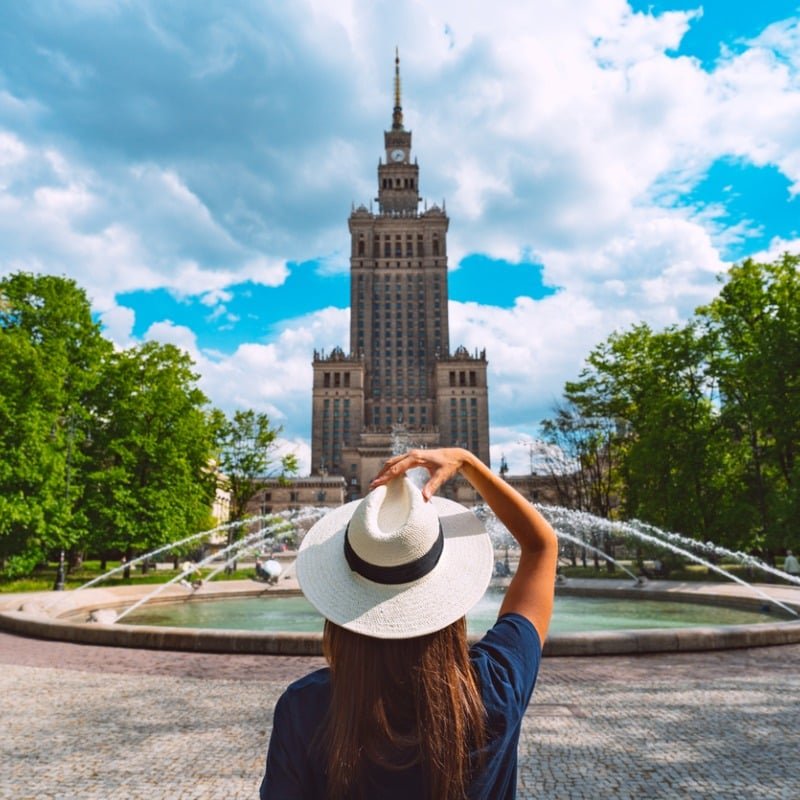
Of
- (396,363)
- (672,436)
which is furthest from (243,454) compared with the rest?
(396,363)

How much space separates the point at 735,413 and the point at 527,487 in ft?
284

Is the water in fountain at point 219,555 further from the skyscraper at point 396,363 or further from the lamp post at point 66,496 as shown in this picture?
the skyscraper at point 396,363

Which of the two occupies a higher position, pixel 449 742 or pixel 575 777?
pixel 449 742

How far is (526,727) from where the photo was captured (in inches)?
299

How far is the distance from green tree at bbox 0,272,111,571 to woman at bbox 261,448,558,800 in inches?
973

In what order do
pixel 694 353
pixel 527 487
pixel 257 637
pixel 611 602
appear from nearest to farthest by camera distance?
1. pixel 257 637
2. pixel 611 602
3. pixel 694 353
4. pixel 527 487

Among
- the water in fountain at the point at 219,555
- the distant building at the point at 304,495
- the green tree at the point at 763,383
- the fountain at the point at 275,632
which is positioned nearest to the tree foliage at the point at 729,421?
the green tree at the point at 763,383

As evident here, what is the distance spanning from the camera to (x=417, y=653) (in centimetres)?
194

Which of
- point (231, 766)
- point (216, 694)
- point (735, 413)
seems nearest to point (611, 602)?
point (735, 413)

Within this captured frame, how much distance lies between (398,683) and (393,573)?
0.33 meters

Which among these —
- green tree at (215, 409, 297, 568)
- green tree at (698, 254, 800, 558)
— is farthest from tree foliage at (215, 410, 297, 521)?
green tree at (698, 254, 800, 558)

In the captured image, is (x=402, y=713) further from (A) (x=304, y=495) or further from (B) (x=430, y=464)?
(A) (x=304, y=495)

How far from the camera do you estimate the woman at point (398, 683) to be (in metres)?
1.87

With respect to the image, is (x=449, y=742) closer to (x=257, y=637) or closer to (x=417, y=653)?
(x=417, y=653)
